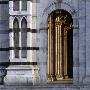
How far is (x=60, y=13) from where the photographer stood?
2583 centimetres

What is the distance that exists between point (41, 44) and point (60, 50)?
2.71ft

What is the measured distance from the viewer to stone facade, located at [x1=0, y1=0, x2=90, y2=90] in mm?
25062

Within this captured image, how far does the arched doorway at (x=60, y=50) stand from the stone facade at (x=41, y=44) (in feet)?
0.90

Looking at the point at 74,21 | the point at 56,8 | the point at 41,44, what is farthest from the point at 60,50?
the point at 56,8

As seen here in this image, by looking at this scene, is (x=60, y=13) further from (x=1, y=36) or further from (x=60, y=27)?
(x=1, y=36)

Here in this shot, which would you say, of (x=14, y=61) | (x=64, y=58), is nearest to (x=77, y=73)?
(x=64, y=58)

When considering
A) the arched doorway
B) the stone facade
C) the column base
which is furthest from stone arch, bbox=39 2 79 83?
the column base

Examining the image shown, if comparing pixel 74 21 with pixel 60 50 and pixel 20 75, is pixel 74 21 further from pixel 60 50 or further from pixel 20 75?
pixel 20 75

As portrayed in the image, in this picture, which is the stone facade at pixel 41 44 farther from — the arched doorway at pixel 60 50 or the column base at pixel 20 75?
the arched doorway at pixel 60 50

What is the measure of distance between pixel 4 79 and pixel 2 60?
935 mm

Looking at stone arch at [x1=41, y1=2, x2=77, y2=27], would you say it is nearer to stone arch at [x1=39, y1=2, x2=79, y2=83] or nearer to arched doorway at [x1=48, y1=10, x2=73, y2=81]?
stone arch at [x1=39, y1=2, x2=79, y2=83]

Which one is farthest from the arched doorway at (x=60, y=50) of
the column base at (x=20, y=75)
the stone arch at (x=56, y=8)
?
the column base at (x=20, y=75)

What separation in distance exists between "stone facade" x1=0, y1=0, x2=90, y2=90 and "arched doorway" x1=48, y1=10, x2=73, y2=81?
0.28 m

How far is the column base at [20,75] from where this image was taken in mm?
24984
